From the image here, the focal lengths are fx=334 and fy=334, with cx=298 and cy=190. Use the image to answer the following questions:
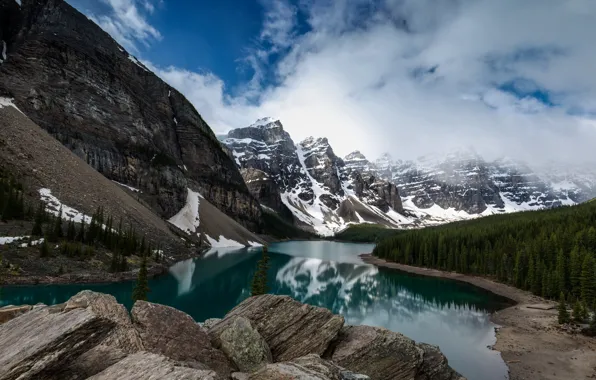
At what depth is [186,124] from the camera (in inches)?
7731

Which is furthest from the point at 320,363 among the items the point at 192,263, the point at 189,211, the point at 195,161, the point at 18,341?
the point at 195,161

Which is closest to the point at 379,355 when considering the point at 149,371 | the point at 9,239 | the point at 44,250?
the point at 149,371

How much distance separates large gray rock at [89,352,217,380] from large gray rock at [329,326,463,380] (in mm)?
8290

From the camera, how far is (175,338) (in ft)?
37.7

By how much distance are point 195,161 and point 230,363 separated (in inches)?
7768

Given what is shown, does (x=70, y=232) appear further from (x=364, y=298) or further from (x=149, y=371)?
(x=149, y=371)

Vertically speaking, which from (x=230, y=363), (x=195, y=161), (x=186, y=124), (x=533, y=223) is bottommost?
(x=230, y=363)

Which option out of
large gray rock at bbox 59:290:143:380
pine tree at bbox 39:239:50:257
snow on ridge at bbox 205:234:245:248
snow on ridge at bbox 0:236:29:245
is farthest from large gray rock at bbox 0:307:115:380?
snow on ridge at bbox 205:234:245:248

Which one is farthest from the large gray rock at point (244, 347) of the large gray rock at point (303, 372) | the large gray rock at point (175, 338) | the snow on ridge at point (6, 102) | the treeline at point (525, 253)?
the snow on ridge at point (6, 102)

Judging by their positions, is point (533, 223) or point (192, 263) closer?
point (192, 263)

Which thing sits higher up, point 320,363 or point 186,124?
point 186,124

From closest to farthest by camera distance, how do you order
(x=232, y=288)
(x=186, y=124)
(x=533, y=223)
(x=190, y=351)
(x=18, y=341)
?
(x=18, y=341) < (x=190, y=351) < (x=232, y=288) < (x=533, y=223) < (x=186, y=124)

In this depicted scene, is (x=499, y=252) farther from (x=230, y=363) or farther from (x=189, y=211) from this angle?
(x=189, y=211)

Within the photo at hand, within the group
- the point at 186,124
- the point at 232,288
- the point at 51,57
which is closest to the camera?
the point at 232,288
